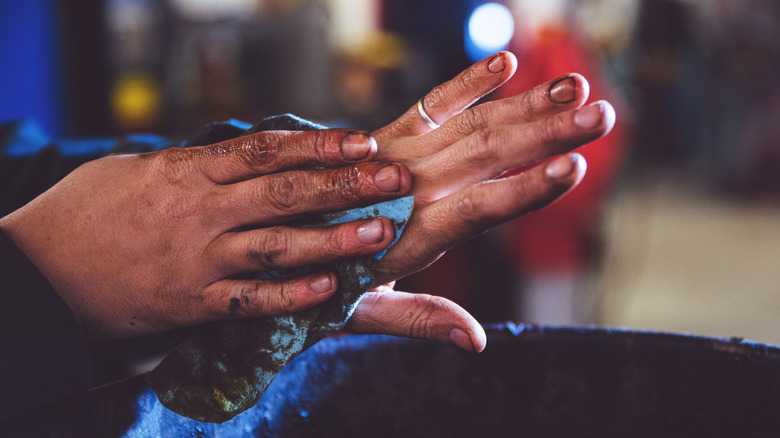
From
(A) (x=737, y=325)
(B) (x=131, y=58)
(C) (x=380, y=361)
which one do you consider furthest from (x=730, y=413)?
(B) (x=131, y=58)

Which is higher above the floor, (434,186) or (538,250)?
(434,186)

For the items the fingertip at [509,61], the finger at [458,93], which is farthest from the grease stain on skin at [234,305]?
the fingertip at [509,61]

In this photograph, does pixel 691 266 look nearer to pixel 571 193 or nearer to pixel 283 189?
pixel 571 193

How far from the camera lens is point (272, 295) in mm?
452

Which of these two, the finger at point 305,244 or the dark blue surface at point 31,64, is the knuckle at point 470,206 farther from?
the dark blue surface at point 31,64

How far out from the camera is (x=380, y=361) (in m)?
0.60

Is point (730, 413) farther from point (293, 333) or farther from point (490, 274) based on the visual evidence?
point (490, 274)

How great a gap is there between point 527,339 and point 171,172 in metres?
0.37

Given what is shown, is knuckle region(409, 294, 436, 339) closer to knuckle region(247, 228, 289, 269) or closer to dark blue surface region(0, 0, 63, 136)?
knuckle region(247, 228, 289, 269)

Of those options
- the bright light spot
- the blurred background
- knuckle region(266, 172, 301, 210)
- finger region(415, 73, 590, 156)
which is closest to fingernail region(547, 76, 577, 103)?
finger region(415, 73, 590, 156)

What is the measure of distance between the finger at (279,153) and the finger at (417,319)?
0.14m

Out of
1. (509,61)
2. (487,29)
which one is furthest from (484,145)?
(487,29)

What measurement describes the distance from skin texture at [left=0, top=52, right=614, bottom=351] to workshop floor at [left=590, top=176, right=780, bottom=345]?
1642 millimetres

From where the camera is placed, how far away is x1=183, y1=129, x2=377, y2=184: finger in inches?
18.0
